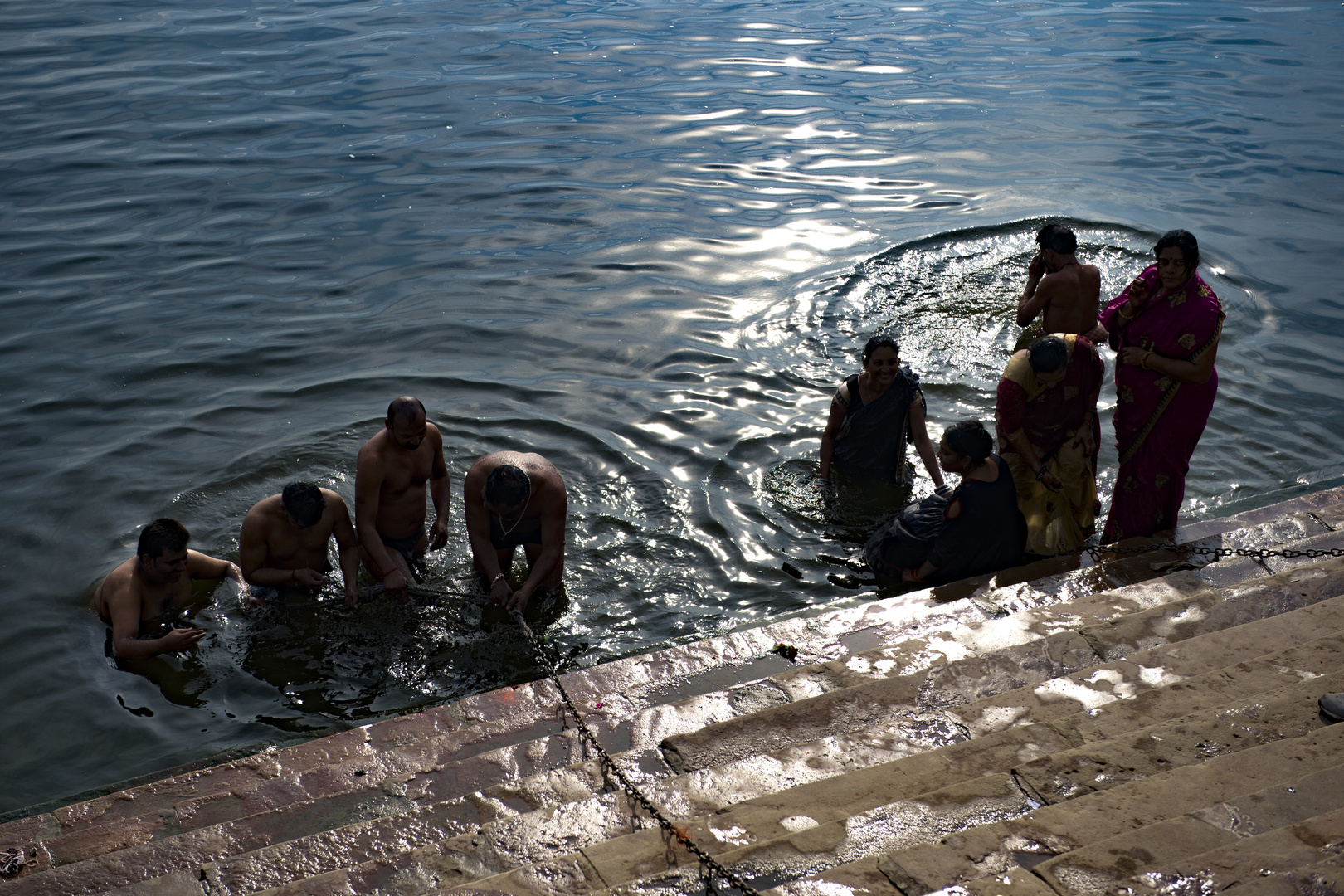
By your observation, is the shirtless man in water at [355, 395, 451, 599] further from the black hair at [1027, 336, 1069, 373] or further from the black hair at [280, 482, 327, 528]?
the black hair at [1027, 336, 1069, 373]

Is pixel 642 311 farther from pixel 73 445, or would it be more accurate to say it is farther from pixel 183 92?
pixel 183 92

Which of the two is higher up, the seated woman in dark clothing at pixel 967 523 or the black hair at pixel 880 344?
the black hair at pixel 880 344

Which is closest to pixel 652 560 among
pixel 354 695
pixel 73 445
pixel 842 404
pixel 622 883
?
pixel 842 404

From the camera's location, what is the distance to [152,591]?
581cm

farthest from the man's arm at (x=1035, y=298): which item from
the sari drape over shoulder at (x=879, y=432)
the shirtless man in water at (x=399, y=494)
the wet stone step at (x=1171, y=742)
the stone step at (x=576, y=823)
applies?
the stone step at (x=576, y=823)

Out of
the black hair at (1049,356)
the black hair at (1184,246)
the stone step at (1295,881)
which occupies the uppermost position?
the black hair at (1184,246)

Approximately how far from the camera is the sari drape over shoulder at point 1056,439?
18.9ft

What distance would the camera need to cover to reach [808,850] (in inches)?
118

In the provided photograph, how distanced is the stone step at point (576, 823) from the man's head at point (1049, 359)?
2.63m

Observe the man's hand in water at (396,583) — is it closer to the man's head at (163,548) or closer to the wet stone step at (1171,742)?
the man's head at (163,548)

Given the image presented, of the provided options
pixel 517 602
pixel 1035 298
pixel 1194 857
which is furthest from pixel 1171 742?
pixel 1035 298

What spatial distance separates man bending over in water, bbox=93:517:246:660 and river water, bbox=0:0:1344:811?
23cm

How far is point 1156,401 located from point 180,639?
5.69m

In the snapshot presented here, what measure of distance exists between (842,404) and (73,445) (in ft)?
20.2
